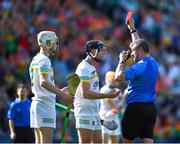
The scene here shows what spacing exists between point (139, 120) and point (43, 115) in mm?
1528

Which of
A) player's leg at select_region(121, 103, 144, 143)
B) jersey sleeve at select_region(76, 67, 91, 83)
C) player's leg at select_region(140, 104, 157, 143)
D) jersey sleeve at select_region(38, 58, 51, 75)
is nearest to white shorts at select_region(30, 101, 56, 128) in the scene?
jersey sleeve at select_region(38, 58, 51, 75)

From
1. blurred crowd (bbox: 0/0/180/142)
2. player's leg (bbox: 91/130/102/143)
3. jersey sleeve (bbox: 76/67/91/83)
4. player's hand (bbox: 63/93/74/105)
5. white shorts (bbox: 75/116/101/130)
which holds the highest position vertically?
blurred crowd (bbox: 0/0/180/142)

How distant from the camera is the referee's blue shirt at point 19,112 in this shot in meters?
17.4

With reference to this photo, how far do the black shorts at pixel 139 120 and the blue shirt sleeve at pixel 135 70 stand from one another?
54 centimetres

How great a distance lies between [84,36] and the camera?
22.6 meters

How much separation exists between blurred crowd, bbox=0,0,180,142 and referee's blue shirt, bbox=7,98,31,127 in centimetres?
118

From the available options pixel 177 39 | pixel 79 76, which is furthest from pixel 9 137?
pixel 177 39

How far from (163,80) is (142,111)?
1123 centimetres

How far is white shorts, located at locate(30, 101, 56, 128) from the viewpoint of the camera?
12.3 metres

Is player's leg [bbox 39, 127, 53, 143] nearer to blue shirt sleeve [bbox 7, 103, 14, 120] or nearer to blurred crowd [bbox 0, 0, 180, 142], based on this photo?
blue shirt sleeve [bbox 7, 103, 14, 120]

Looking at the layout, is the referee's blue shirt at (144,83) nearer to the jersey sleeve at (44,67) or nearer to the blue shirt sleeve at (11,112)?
the jersey sleeve at (44,67)

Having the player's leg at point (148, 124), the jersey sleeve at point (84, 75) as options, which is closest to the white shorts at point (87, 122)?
the jersey sleeve at point (84, 75)

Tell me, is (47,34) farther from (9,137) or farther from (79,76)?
(9,137)

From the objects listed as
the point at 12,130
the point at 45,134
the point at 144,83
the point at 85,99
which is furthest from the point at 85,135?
Answer: the point at 12,130
